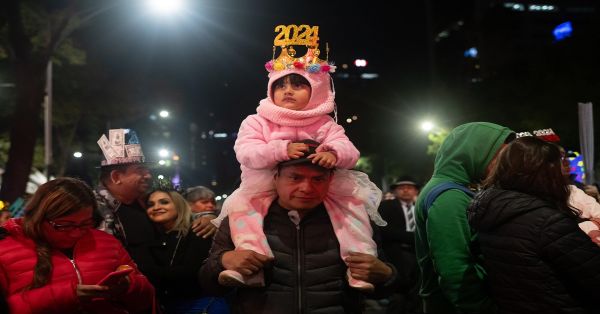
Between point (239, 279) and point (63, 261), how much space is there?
1.24 m

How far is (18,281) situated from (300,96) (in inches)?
81.3

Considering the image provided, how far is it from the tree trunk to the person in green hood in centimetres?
1540

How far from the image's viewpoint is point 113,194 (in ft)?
19.9

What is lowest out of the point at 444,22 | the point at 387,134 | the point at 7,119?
the point at 387,134

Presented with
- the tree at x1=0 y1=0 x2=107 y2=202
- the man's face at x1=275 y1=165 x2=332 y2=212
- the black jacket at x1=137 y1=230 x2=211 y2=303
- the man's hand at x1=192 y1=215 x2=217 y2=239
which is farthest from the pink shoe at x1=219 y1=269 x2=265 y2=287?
the tree at x1=0 y1=0 x2=107 y2=202

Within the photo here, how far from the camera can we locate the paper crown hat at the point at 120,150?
20.2ft

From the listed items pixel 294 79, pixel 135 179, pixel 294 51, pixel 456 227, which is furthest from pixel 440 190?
pixel 135 179

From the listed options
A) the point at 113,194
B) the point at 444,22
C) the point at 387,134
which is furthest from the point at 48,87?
the point at 444,22

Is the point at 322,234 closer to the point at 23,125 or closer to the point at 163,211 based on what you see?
the point at 163,211

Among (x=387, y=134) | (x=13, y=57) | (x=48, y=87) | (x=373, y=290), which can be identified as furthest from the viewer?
(x=387, y=134)

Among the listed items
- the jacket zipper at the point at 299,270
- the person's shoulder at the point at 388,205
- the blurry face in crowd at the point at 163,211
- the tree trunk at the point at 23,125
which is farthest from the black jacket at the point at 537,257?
the tree trunk at the point at 23,125

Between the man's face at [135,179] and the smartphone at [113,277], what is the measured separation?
2.52 metres

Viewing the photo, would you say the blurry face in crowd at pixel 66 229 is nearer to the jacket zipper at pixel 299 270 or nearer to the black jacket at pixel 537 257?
the jacket zipper at pixel 299 270

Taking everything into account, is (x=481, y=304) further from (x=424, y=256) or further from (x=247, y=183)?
(x=247, y=183)
